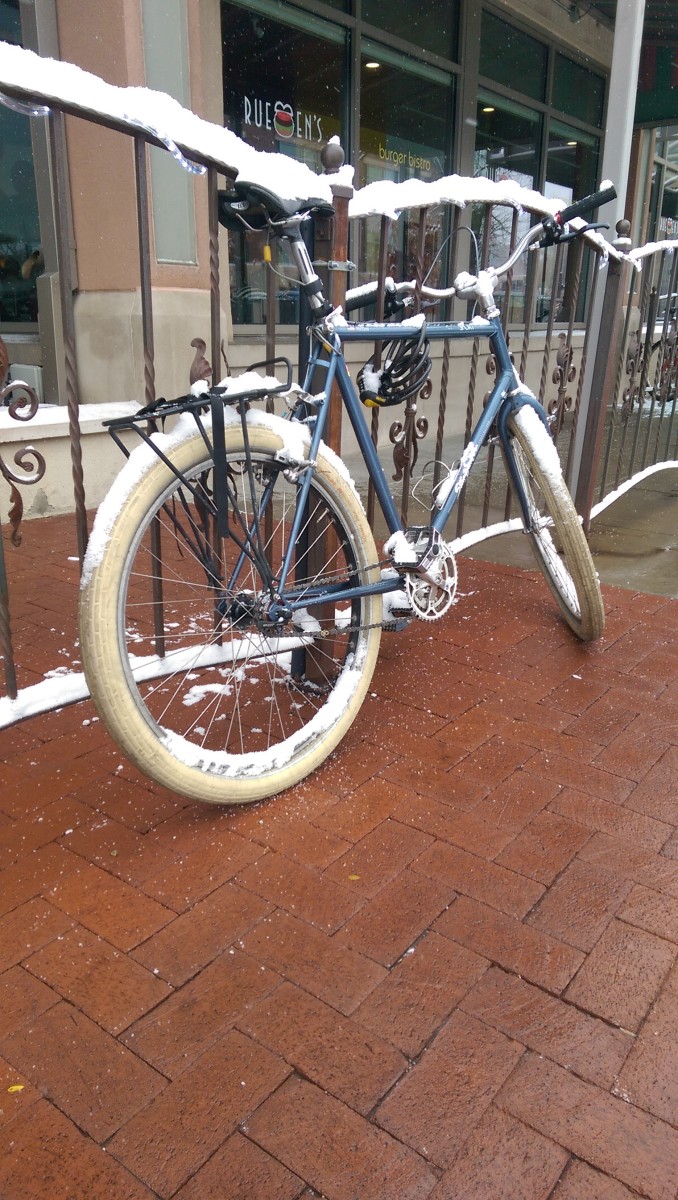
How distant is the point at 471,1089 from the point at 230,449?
1312mm

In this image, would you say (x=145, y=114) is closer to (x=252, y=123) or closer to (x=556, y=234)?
(x=556, y=234)

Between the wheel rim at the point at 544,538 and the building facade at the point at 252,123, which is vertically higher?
the building facade at the point at 252,123

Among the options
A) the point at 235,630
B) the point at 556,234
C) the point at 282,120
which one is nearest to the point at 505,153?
the point at 282,120

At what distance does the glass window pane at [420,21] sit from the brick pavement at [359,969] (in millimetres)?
6815

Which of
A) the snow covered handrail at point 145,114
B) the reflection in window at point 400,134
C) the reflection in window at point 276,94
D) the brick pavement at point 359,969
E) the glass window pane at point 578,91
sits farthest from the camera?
the glass window pane at point 578,91

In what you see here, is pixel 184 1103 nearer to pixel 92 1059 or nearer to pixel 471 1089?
pixel 92 1059

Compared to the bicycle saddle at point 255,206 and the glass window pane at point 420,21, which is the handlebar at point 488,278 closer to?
the bicycle saddle at point 255,206

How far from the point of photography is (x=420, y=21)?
7.25 metres

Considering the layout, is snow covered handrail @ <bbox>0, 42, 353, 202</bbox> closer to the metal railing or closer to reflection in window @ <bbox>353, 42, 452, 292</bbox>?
the metal railing

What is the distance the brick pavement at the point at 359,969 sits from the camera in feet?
3.86

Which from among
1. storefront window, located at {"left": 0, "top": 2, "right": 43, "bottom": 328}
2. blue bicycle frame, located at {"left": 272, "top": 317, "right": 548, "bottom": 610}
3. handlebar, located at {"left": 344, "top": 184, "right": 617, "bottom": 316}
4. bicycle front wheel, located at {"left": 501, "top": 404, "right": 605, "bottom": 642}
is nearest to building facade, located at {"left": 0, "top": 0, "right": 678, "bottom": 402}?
storefront window, located at {"left": 0, "top": 2, "right": 43, "bottom": 328}

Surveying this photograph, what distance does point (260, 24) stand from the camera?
19.4ft

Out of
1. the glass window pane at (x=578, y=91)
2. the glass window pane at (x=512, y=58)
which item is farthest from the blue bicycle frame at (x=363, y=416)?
the glass window pane at (x=578, y=91)

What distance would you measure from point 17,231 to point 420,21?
14.8ft
